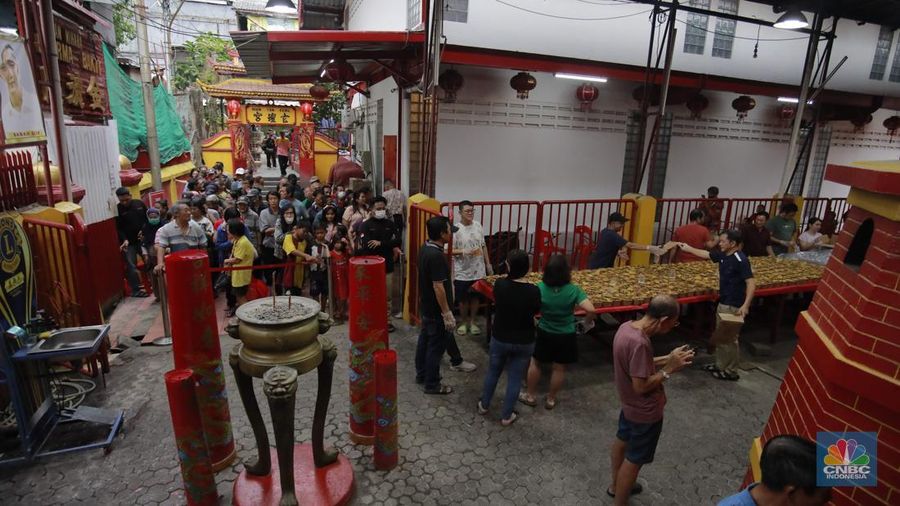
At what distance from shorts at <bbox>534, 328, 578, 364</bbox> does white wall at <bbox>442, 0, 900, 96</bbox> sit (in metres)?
6.62

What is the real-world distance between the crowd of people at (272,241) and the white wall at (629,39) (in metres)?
3.83

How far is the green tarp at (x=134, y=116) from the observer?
461 inches

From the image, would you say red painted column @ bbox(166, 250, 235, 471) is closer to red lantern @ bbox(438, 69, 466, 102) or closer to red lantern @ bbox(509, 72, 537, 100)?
red lantern @ bbox(438, 69, 466, 102)

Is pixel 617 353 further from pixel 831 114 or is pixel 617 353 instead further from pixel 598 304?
pixel 831 114

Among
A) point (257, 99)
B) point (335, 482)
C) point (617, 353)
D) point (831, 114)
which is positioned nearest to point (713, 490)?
point (617, 353)

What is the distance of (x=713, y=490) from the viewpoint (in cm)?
403

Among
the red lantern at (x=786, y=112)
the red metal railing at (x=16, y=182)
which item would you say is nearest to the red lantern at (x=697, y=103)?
the red lantern at (x=786, y=112)

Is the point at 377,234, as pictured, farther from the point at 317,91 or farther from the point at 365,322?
the point at 317,91

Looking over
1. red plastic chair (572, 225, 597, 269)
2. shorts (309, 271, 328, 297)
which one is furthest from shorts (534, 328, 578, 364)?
shorts (309, 271, 328, 297)

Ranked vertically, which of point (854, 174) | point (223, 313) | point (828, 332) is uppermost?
point (854, 174)

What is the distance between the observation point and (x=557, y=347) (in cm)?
481

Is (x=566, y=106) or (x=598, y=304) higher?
(x=566, y=106)

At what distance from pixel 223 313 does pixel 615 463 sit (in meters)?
6.23

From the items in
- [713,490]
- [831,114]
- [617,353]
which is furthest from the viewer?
[831,114]
